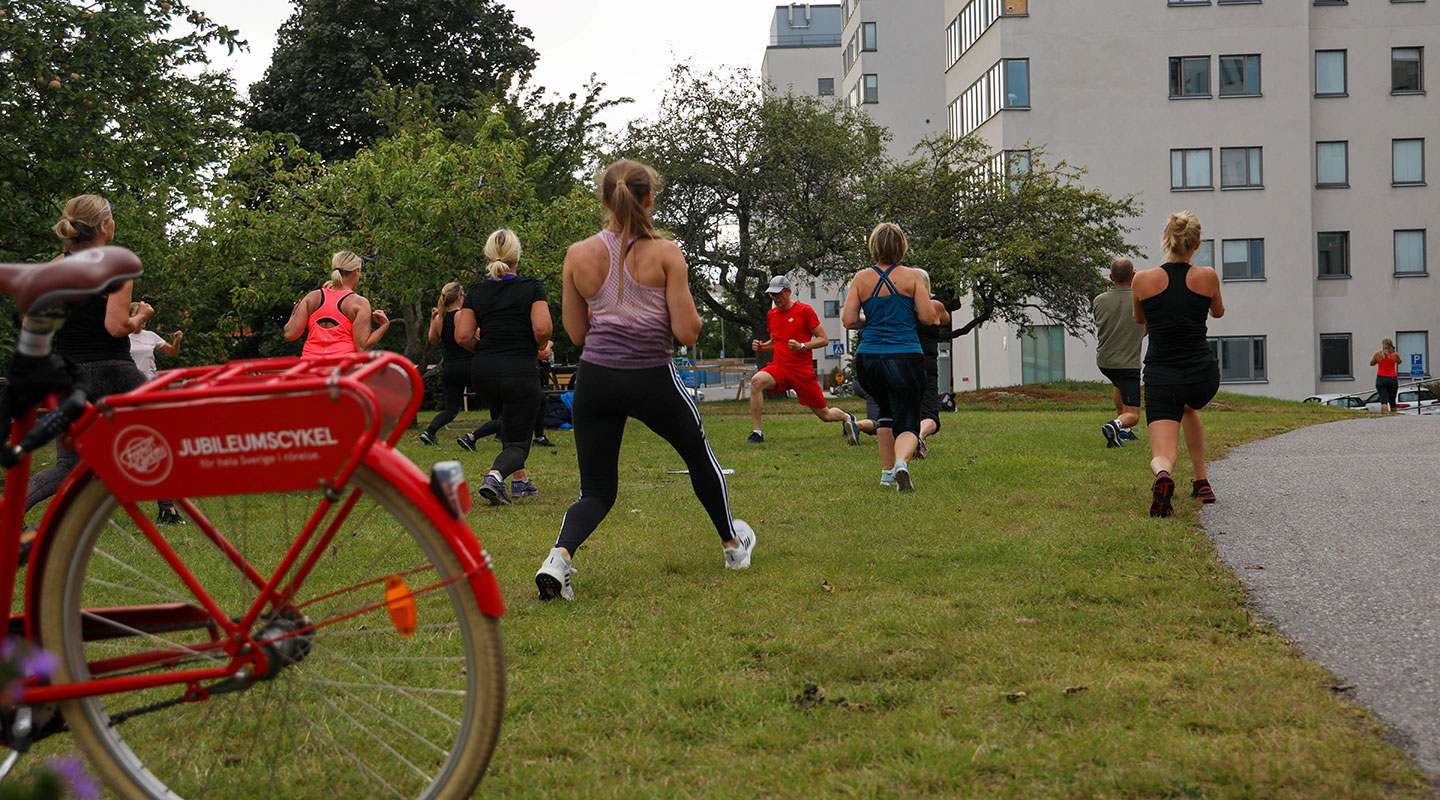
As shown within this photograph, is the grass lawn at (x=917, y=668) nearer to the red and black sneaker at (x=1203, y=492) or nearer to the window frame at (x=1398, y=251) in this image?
the red and black sneaker at (x=1203, y=492)

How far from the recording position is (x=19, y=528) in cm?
288

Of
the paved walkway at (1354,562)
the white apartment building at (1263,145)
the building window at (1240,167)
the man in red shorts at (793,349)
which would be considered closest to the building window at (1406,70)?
the white apartment building at (1263,145)

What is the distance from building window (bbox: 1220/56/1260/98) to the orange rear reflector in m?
46.5

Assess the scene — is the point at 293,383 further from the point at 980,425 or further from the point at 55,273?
the point at 980,425

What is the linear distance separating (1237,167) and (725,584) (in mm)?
43583

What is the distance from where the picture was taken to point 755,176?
35.5m

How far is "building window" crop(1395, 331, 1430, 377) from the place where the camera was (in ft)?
148

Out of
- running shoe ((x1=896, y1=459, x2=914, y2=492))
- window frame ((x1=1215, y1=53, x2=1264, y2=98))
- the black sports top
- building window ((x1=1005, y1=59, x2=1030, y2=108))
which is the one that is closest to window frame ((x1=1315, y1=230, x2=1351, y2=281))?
window frame ((x1=1215, y1=53, x2=1264, y2=98))

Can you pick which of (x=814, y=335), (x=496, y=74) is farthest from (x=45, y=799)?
(x=496, y=74)

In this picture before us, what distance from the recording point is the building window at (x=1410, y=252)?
148 ft

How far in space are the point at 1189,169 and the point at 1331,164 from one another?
529 cm

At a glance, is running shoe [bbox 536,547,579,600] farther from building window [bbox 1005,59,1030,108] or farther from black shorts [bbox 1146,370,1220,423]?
building window [bbox 1005,59,1030,108]

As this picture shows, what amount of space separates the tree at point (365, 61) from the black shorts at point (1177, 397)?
105 ft

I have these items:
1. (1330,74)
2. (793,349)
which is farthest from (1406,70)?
(793,349)
